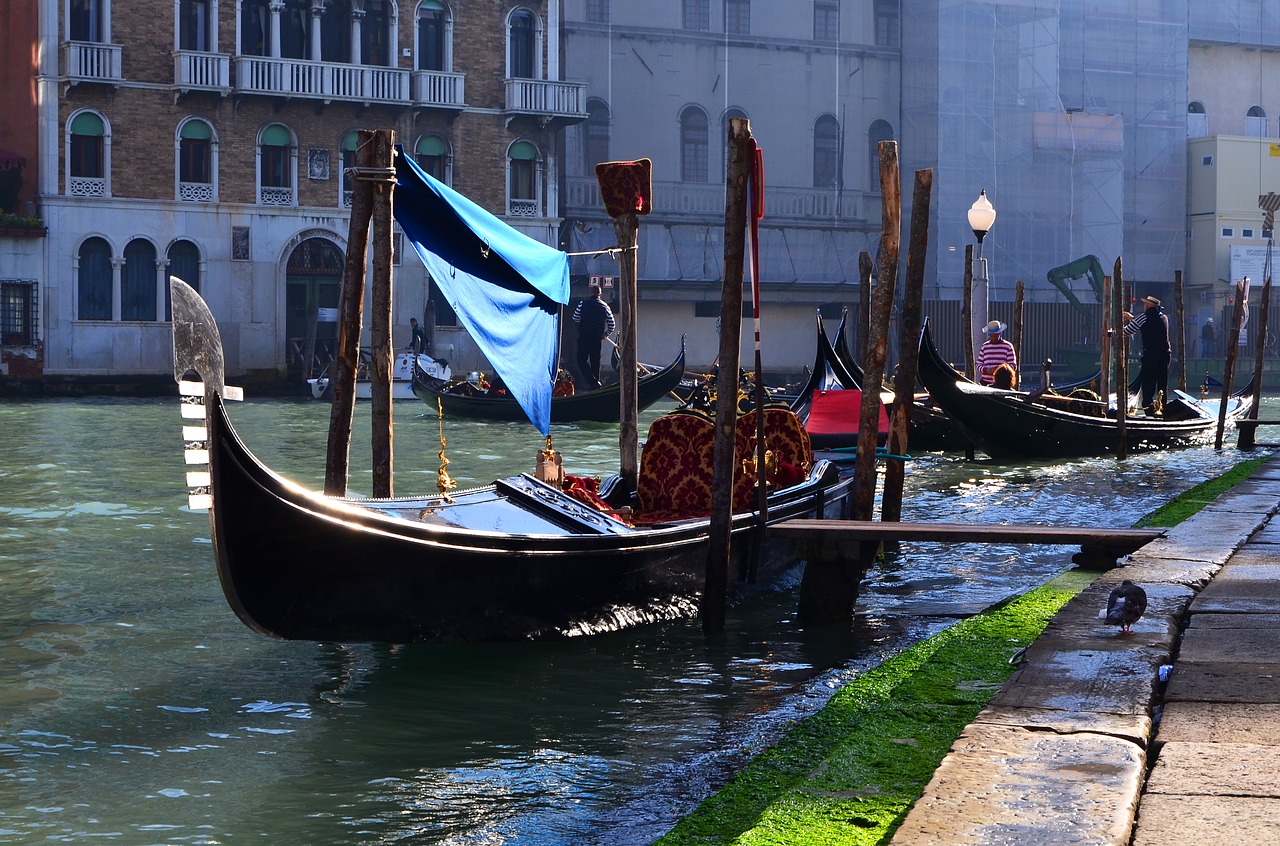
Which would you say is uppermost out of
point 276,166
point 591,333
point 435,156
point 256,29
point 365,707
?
point 256,29

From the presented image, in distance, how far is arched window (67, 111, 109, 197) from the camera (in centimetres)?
1880

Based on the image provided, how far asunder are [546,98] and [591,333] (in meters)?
4.88

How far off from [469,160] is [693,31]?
4.66 m

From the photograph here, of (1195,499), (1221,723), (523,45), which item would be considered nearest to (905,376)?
(1195,499)

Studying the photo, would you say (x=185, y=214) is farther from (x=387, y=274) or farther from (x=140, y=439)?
(x=387, y=274)

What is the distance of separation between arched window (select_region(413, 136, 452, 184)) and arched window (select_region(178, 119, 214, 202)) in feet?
8.74

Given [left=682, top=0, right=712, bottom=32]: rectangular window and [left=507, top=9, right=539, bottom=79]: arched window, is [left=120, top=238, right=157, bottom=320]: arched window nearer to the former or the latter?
[left=507, top=9, right=539, bottom=79]: arched window

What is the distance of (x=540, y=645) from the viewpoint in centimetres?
476

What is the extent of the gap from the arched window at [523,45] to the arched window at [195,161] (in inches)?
167

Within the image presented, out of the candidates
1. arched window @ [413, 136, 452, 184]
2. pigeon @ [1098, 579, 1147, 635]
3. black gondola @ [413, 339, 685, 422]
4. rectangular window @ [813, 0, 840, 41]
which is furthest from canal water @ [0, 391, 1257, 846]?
rectangular window @ [813, 0, 840, 41]

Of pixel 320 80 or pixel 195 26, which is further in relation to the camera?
pixel 320 80

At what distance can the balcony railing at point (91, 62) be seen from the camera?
18516mm

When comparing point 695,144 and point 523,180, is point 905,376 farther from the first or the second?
point 695,144

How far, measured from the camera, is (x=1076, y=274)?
22984 millimetres
